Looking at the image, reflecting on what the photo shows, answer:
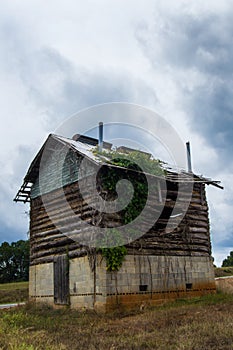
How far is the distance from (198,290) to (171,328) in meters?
9.15

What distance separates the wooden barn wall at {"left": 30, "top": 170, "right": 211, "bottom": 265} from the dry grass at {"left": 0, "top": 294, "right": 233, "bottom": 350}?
3.27 m

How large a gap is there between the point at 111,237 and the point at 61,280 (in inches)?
147

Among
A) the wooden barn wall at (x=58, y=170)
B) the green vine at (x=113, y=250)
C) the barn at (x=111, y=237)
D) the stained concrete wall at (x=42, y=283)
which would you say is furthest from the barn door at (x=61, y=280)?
the wooden barn wall at (x=58, y=170)

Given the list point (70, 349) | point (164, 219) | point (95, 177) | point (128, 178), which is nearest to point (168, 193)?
point (164, 219)

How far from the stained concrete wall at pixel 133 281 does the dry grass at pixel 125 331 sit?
3.29ft

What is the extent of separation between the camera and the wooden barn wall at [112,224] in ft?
56.3

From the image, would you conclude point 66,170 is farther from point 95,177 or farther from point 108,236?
point 108,236

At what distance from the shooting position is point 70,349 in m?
8.53

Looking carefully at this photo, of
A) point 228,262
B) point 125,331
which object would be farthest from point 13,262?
point 125,331

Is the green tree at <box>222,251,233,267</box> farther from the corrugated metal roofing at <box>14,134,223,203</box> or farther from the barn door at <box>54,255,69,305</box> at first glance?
the barn door at <box>54,255,69,305</box>

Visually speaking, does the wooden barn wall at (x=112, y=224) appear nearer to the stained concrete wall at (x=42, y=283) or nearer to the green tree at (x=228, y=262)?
the stained concrete wall at (x=42, y=283)

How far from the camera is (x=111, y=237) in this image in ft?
52.6

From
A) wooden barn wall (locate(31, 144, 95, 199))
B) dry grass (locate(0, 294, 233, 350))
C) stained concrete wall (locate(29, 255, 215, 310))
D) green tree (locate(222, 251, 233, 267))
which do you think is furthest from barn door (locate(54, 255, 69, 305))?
green tree (locate(222, 251, 233, 267))

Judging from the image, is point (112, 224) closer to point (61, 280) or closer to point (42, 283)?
point (61, 280)
